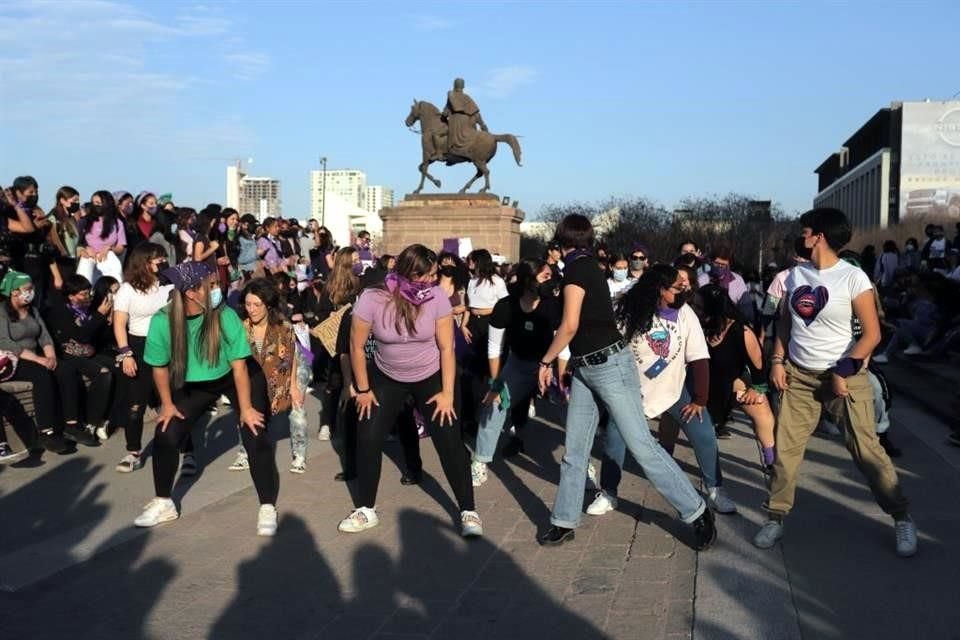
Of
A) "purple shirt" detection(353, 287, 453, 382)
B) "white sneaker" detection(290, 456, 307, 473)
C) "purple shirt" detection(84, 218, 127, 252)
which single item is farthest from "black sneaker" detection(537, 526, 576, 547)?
"purple shirt" detection(84, 218, 127, 252)

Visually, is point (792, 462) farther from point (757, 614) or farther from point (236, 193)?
point (236, 193)

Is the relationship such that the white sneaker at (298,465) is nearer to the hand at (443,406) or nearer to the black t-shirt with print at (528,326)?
the black t-shirt with print at (528,326)

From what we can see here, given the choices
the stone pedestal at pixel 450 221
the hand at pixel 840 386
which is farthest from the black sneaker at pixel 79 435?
the stone pedestal at pixel 450 221

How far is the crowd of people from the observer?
5.54 meters

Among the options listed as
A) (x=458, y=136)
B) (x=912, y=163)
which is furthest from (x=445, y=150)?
(x=912, y=163)

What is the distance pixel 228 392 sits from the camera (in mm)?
6434

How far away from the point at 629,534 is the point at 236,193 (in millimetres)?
69645

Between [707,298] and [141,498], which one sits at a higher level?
[707,298]

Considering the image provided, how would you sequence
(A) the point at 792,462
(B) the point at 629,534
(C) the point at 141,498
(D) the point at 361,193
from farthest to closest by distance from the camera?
(D) the point at 361,193, (C) the point at 141,498, (B) the point at 629,534, (A) the point at 792,462

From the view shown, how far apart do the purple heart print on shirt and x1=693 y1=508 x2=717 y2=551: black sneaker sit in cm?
124

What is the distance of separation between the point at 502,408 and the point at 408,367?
4.97 ft

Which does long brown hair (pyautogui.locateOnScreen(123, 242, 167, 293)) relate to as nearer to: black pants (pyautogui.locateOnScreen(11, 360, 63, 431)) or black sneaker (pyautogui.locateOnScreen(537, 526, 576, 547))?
black pants (pyautogui.locateOnScreen(11, 360, 63, 431))

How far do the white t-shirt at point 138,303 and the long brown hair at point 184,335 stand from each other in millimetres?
2147

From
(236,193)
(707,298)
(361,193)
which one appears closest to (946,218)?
(236,193)
